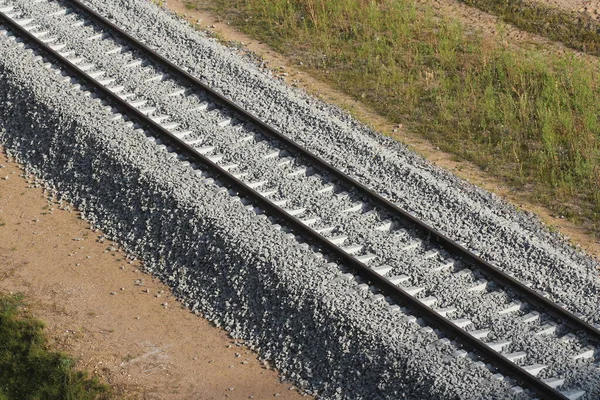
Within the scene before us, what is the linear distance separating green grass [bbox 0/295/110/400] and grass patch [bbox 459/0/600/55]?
36.9 ft

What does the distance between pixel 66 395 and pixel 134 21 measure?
347 inches

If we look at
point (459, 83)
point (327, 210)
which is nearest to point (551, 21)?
point (459, 83)

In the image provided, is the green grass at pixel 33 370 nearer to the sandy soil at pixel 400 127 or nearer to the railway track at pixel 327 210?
the railway track at pixel 327 210

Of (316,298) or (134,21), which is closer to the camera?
(316,298)

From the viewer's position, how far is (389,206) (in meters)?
13.6

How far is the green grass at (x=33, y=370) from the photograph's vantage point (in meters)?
11.2

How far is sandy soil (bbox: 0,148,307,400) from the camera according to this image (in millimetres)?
11453

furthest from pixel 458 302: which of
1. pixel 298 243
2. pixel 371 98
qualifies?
pixel 371 98

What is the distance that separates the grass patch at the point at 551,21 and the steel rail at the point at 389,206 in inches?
257

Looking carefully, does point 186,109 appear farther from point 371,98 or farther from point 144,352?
point 144,352

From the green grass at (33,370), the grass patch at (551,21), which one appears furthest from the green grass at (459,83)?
the green grass at (33,370)

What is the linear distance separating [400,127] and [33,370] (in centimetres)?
712

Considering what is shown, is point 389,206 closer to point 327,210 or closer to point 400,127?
point 327,210

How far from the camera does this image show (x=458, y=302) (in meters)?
12.1
